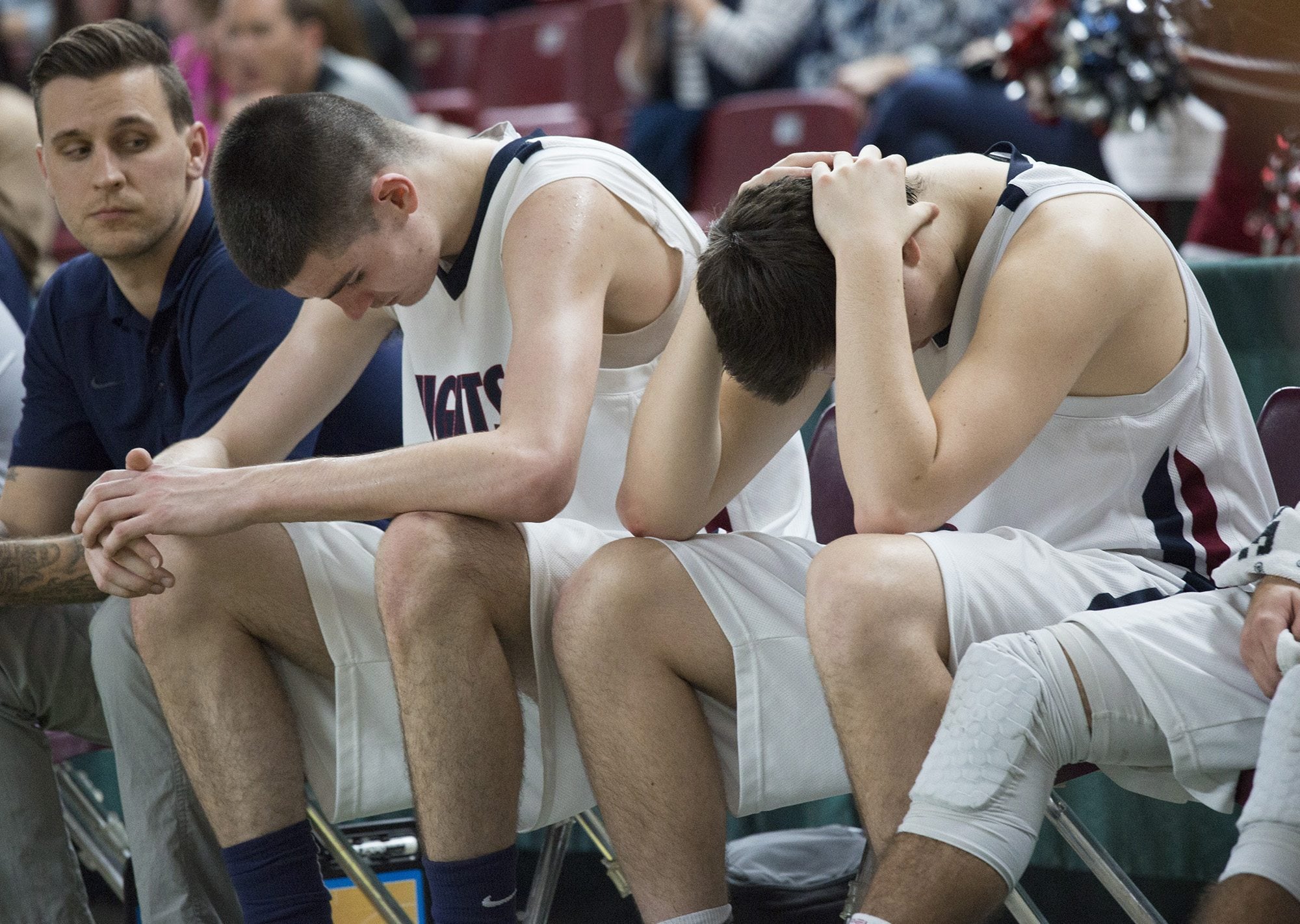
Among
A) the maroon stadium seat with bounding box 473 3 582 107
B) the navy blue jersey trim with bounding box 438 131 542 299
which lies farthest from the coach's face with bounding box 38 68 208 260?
the maroon stadium seat with bounding box 473 3 582 107

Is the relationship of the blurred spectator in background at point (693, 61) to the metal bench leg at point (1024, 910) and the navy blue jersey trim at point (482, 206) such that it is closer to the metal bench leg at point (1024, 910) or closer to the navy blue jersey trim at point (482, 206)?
the navy blue jersey trim at point (482, 206)

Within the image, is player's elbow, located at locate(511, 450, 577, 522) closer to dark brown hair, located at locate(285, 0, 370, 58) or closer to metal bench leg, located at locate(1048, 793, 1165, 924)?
metal bench leg, located at locate(1048, 793, 1165, 924)

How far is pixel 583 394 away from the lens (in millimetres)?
1912

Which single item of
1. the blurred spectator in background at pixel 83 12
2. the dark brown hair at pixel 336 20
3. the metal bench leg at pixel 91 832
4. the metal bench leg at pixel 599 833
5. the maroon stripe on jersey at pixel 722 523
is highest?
the dark brown hair at pixel 336 20

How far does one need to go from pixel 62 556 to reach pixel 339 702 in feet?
1.73

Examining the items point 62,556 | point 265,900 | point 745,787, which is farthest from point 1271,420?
point 62,556

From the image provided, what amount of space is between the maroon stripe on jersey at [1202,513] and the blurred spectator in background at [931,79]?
1.86 m

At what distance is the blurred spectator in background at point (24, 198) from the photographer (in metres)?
3.62

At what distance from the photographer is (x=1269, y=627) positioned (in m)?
1.53

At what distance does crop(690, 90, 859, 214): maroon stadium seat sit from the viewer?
14.6ft

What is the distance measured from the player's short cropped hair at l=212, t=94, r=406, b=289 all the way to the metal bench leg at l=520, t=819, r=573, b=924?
2.74 feet

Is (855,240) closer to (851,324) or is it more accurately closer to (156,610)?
(851,324)

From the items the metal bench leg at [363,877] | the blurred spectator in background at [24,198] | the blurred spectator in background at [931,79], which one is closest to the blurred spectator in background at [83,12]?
the blurred spectator in background at [24,198]

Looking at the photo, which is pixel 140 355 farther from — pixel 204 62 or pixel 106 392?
pixel 204 62
